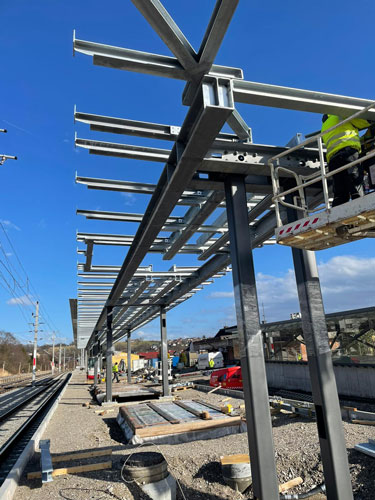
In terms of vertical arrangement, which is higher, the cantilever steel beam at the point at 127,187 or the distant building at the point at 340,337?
the cantilever steel beam at the point at 127,187

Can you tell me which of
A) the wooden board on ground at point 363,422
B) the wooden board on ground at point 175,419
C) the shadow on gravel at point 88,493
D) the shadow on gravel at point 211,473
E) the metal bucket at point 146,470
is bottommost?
the shadow on gravel at point 211,473

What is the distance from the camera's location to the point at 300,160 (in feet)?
18.3

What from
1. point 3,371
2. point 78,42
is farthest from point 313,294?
point 3,371

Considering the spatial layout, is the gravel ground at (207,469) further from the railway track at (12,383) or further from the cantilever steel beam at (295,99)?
the railway track at (12,383)

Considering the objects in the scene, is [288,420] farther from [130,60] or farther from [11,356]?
[11,356]

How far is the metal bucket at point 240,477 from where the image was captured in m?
5.91

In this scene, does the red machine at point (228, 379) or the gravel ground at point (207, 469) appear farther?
the red machine at point (228, 379)

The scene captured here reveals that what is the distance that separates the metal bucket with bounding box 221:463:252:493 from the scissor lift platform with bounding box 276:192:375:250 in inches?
152

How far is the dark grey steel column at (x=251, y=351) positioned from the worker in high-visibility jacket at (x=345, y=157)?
4.54ft

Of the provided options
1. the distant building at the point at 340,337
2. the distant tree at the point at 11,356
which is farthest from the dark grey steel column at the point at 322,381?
the distant tree at the point at 11,356

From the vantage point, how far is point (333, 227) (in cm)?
449

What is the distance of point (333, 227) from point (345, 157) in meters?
1.00

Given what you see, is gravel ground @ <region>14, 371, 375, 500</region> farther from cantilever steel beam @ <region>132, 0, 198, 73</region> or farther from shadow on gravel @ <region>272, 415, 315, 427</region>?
cantilever steel beam @ <region>132, 0, 198, 73</region>

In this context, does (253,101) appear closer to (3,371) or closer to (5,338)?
(3,371)
